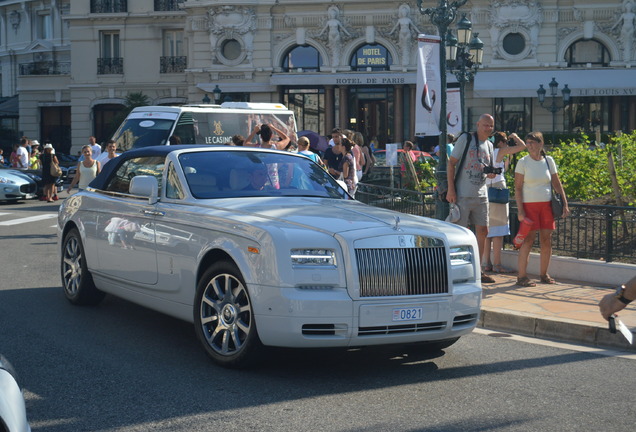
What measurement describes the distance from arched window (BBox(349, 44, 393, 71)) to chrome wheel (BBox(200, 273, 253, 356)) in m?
37.6

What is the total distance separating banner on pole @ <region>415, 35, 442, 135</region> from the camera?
13.6 meters

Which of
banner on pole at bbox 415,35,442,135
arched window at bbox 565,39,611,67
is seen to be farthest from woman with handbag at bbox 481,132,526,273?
arched window at bbox 565,39,611,67

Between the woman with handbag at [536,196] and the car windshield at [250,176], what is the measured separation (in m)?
3.10

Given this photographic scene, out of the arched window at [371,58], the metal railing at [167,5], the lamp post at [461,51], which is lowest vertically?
the lamp post at [461,51]

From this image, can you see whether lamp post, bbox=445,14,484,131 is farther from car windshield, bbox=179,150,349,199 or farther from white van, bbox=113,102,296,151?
car windshield, bbox=179,150,349,199

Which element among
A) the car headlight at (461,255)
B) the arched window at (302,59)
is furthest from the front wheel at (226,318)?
the arched window at (302,59)

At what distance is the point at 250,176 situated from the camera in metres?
8.21

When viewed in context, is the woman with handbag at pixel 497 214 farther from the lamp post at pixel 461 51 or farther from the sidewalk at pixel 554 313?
the lamp post at pixel 461 51

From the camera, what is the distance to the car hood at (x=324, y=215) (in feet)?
22.7

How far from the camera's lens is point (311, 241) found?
261 inches

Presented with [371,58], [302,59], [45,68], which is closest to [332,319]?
[371,58]

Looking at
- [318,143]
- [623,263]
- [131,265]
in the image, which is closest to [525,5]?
[318,143]

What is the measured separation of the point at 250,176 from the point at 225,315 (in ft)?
5.33

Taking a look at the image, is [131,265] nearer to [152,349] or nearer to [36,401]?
[152,349]
